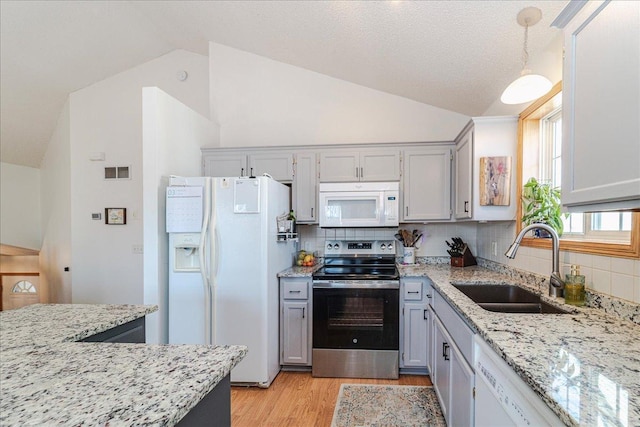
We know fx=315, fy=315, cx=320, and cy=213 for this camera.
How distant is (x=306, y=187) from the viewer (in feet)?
10.5

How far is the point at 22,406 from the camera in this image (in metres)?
0.68

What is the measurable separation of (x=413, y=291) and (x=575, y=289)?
1291 mm

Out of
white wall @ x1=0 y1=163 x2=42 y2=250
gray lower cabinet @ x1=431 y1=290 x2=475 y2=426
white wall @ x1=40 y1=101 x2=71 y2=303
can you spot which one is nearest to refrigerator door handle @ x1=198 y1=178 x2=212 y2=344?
gray lower cabinet @ x1=431 y1=290 x2=475 y2=426

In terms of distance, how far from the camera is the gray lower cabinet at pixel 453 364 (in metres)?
1.46

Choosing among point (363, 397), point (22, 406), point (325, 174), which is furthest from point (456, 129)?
point (22, 406)

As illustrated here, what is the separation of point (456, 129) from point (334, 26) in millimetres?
1664

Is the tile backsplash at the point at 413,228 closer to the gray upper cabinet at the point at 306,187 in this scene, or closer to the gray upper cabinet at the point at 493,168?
the gray upper cabinet at the point at 306,187

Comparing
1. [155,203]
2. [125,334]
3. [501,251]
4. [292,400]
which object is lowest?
[292,400]

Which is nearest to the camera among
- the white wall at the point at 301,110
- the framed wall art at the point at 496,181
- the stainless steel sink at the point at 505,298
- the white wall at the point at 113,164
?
the stainless steel sink at the point at 505,298

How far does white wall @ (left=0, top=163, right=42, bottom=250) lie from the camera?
4.56 metres

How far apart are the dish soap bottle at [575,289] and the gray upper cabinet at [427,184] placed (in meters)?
1.53

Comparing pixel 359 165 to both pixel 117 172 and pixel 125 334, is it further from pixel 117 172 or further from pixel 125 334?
pixel 117 172

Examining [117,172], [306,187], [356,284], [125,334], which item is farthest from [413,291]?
[117,172]

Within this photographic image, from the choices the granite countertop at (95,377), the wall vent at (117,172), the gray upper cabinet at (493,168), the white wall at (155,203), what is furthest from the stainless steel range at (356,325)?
the wall vent at (117,172)
